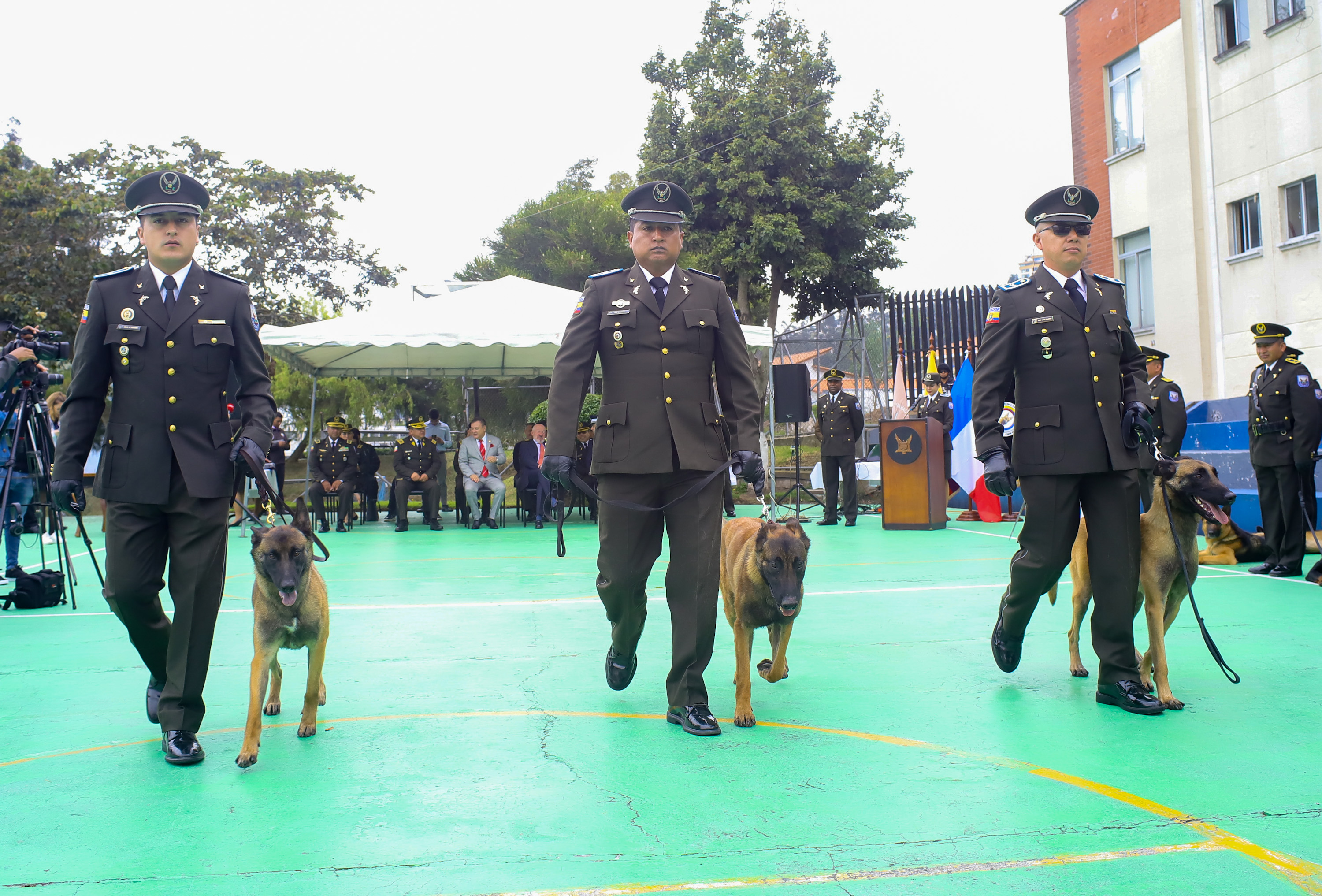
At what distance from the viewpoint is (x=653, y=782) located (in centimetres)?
332

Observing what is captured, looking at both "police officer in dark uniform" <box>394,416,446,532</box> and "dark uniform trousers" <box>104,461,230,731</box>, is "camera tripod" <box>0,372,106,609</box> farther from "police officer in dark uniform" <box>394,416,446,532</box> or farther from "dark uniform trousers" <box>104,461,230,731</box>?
"police officer in dark uniform" <box>394,416,446,532</box>

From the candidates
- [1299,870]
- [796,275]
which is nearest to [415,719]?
[1299,870]

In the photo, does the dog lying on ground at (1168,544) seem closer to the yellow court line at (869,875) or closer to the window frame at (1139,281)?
the yellow court line at (869,875)

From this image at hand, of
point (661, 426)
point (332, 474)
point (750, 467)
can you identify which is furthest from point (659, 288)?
point (332, 474)

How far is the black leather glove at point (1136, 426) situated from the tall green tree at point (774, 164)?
801 inches

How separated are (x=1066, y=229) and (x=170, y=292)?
12.6 feet

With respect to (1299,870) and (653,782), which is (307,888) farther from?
(1299,870)

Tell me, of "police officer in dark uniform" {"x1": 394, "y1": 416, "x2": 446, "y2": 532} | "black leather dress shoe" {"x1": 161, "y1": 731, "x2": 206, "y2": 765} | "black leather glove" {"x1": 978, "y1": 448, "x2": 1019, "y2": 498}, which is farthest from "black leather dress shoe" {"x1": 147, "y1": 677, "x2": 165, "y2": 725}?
"police officer in dark uniform" {"x1": 394, "y1": 416, "x2": 446, "y2": 532}

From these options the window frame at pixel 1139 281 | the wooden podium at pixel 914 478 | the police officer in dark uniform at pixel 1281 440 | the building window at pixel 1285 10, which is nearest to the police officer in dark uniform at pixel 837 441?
the wooden podium at pixel 914 478

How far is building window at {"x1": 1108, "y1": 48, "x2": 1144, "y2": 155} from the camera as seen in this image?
57.0 feet

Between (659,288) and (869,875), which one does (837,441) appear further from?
(869,875)

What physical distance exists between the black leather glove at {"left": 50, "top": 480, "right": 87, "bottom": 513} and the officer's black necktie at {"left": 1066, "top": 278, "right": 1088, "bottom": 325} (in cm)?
423

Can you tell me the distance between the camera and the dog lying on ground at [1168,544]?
4.30 metres

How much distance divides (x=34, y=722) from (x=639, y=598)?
2.70 m
